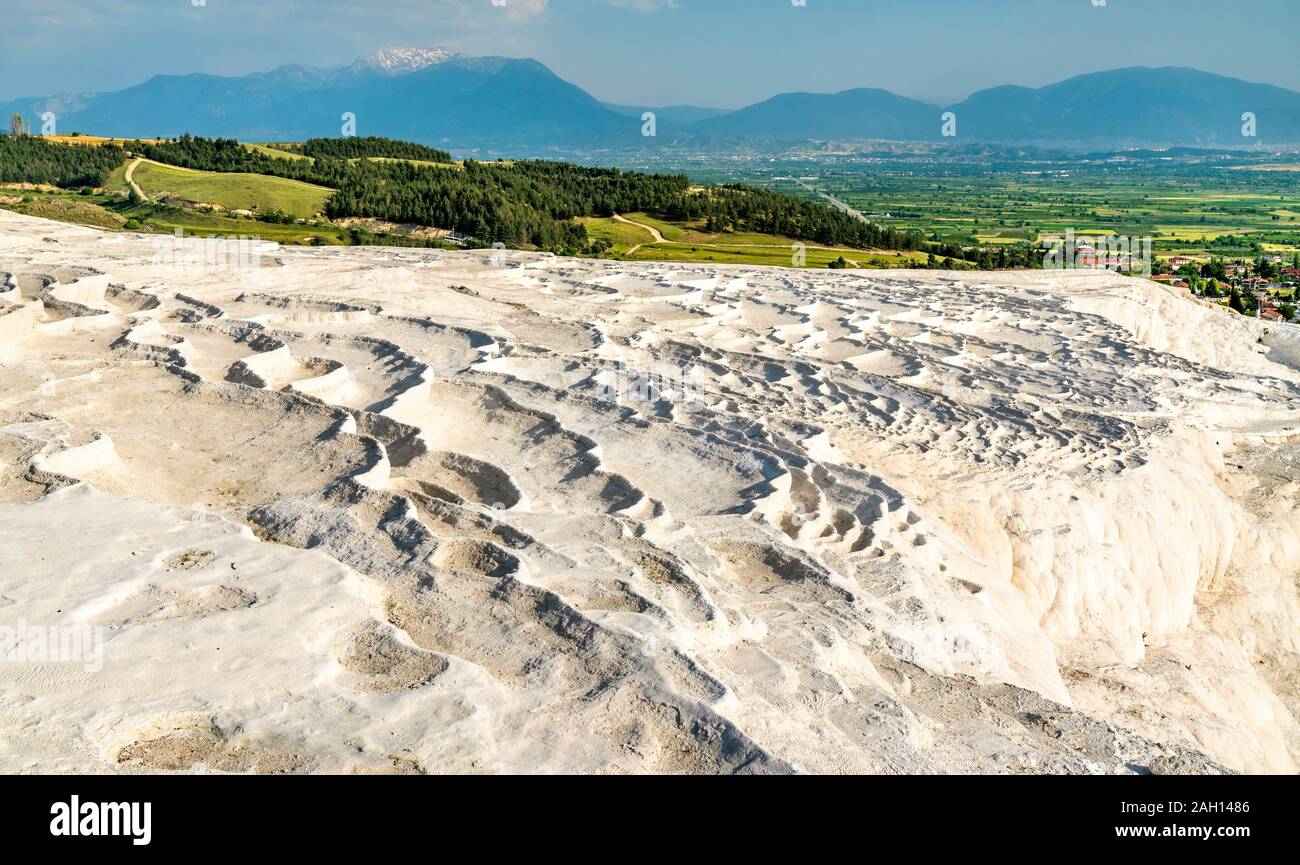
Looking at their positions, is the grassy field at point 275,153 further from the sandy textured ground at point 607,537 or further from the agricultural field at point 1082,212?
the agricultural field at point 1082,212

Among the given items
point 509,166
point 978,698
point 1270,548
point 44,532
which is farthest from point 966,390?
point 509,166

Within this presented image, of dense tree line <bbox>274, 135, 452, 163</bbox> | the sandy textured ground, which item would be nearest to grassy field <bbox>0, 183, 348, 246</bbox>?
the sandy textured ground

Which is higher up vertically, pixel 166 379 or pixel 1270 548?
pixel 166 379

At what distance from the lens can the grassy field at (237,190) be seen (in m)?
57.2

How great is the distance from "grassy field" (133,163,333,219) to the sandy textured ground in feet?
110

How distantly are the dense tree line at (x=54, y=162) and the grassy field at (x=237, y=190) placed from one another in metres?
2.49

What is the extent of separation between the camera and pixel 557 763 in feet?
22.2

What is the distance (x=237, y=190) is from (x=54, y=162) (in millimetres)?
13966

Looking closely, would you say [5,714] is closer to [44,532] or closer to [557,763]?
[44,532]

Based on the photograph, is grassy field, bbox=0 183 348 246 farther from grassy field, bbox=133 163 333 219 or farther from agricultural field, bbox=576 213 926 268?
agricultural field, bbox=576 213 926 268
